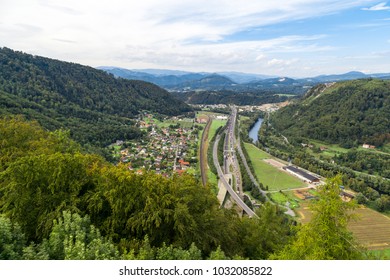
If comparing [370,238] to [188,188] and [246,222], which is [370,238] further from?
[188,188]

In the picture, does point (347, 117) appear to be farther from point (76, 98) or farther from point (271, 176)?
point (76, 98)

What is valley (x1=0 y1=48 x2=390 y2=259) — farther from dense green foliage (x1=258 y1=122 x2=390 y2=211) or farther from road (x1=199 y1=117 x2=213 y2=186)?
road (x1=199 y1=117 x2=213 y2=186)

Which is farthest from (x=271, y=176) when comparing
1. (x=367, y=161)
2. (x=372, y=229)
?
(x=367, y=161)

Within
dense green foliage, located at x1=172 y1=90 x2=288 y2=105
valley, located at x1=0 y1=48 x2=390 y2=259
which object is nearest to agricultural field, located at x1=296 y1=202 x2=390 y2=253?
valley, located at x1=0 y1=48 x2=390 y2=259

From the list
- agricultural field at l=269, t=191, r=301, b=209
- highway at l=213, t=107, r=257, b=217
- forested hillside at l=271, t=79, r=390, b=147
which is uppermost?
forested hillside at l=271, t=79, r=390, b=147

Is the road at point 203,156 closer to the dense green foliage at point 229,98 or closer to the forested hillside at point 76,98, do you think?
the forested hillside at point 76,98

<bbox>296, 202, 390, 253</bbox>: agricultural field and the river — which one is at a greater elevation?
the river
